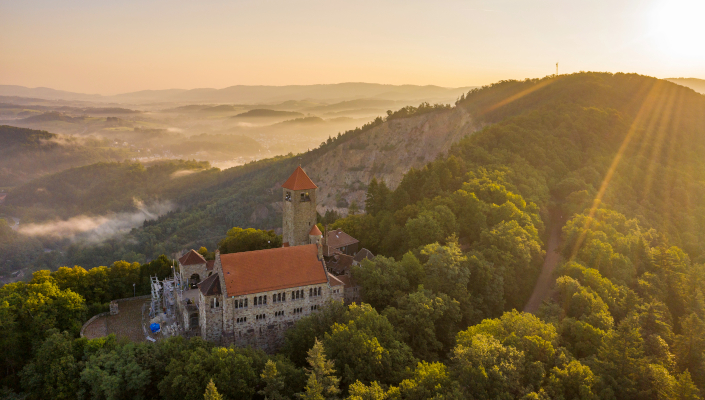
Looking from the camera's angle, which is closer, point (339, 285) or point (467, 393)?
point (467, 393)

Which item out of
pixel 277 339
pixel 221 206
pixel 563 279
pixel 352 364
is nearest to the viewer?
pixel 352 364

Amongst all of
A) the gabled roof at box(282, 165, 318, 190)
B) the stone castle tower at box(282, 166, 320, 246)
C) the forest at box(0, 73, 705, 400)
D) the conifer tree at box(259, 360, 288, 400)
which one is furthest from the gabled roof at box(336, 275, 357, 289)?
the conifer tree at box(259, 360, 288, 400)

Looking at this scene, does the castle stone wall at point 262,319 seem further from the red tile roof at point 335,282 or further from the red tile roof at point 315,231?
the red tile roof at point 315,231

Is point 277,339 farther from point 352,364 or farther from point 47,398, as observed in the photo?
point 47,398

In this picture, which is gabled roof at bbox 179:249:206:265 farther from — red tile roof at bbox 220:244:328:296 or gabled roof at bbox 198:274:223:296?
red tile roof at bbox 220:244:328:296

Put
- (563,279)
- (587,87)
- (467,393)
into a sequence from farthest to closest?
(587,87)
(563,279)
(467,393)

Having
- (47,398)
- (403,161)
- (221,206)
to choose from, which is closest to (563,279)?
(47,398)
